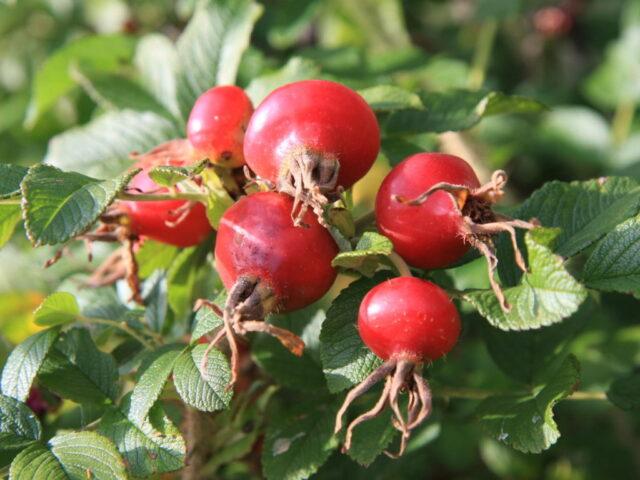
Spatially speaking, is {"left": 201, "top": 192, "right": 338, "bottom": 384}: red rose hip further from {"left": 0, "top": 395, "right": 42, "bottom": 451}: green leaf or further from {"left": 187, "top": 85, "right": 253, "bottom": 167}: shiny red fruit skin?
{"left": 0, "top": 395, "right": 42, "bottom": 451}: green leaf

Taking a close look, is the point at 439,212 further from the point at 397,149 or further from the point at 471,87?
the point at 471,87

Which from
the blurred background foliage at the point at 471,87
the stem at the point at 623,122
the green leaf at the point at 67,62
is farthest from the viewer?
the stem at the point at 623,122

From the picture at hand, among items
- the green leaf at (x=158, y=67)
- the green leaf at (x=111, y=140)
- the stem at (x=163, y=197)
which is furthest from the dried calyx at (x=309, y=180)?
the green leaf at (x=158, y=67)

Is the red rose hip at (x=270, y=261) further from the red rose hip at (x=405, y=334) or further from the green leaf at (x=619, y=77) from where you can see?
the green leaf at (x=619, y=77)

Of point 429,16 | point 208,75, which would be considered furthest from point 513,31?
point 208,75

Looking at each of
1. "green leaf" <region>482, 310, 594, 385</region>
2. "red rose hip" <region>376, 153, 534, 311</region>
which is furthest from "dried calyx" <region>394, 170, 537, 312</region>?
"green leaf" <region>482, 310, 594, 385</region>

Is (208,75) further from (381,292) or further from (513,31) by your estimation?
(513,31)

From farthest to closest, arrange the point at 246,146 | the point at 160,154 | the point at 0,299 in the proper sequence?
the point at 0,299, the point at 160,154, the point at 246,146

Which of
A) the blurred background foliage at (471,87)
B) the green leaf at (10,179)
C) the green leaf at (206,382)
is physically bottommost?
the blurred background foliage at (471,87)
